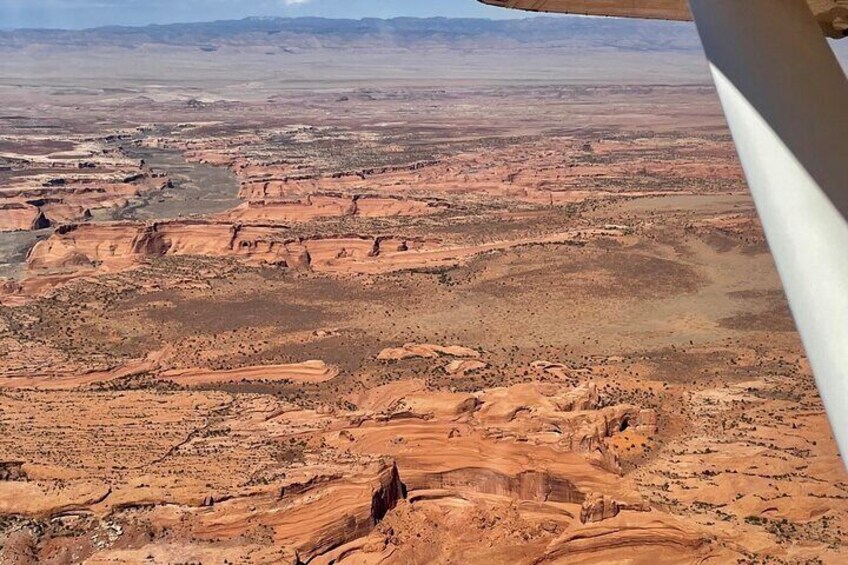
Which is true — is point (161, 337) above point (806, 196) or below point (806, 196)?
below

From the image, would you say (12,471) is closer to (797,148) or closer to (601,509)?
(601,509)

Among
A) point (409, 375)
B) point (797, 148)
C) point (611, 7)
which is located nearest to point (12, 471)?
point (409, 375)

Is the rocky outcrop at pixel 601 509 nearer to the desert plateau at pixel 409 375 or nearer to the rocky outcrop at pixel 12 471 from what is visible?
the desert plateau at pixel 409 375

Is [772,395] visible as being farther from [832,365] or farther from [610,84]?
[610,84]

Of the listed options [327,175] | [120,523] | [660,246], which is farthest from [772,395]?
[327,175]

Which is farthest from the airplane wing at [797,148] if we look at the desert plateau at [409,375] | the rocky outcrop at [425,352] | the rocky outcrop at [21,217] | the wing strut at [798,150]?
the rocky outcrop at [21,217]

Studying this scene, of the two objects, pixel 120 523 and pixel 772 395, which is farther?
pixel 772 395
